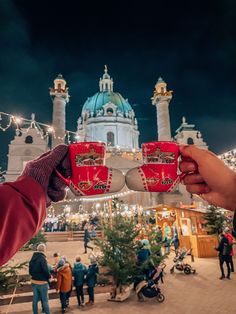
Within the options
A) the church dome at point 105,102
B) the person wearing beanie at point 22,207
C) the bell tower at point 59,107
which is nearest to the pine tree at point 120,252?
the person wearing beanie at point 22,207

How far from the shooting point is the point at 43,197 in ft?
4.55

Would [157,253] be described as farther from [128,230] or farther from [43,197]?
[43,197]

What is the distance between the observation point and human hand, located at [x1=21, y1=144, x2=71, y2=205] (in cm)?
154

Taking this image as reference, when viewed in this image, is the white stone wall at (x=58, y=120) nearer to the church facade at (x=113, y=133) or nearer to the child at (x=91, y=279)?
the church facade at (x=113, y=133)

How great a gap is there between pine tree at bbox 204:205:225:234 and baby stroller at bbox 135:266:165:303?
32.6 feet

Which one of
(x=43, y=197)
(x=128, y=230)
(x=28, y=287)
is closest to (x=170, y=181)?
(x=43, y=197)

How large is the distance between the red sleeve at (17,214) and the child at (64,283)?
8876mm

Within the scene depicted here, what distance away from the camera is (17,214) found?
1.18 m

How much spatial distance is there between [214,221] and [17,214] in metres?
19.1

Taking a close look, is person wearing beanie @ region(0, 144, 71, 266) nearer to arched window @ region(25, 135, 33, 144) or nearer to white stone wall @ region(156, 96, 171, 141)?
white stone wall @ region(156, 96, 171, 141)

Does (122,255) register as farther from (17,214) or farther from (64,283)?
(17,214)

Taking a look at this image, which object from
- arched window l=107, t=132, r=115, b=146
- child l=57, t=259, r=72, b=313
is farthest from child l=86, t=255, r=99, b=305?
arched window l=107, t=132, r=115, b=146

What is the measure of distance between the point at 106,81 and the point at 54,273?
231ft

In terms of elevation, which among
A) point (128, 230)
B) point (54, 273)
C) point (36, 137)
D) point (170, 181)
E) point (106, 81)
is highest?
point (106, 81)
